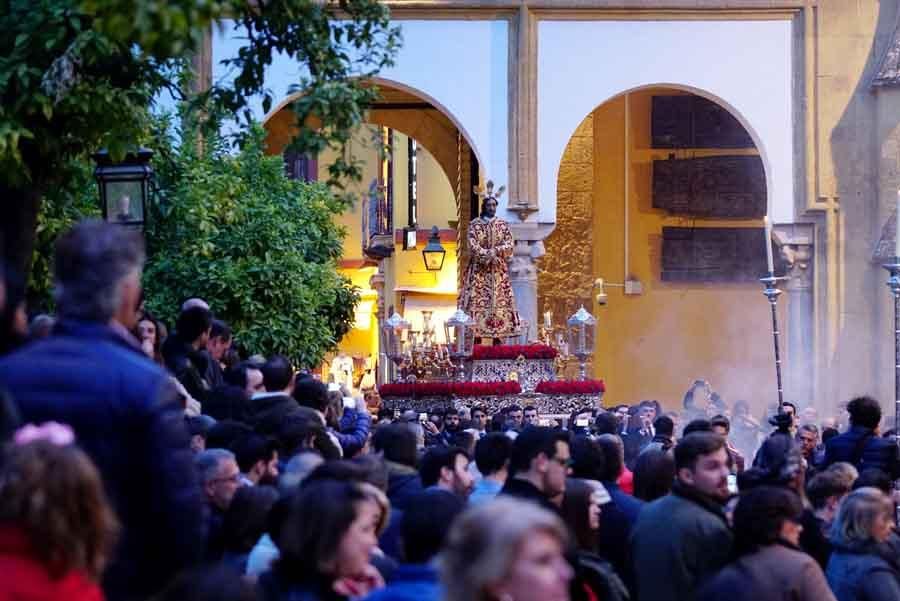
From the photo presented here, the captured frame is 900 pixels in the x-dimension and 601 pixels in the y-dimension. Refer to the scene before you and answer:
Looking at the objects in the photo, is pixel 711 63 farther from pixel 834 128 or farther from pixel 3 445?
pixel 3 445

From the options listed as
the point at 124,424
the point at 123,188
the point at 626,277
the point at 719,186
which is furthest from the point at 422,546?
the point at 626,277

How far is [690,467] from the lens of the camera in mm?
7590

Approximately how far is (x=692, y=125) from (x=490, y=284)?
399 inches

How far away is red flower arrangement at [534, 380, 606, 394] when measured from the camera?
871 inches

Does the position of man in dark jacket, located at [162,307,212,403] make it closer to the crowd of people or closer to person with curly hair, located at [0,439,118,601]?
the crowd of people

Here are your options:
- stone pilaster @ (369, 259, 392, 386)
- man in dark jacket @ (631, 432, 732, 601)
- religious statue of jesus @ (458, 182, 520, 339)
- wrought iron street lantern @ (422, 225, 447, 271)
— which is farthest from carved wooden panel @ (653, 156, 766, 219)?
man in dark jacket @ (631, 432, 732, 601)

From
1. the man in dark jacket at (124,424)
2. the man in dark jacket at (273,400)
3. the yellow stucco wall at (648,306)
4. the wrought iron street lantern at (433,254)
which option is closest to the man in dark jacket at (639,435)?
the man in dark jacket at (273,400)

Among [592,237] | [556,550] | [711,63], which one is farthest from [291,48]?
[592,237]

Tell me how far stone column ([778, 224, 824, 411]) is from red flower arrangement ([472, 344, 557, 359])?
263 inches

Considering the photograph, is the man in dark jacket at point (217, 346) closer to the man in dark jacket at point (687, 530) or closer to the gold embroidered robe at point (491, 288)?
the man in dark jacket at point (687, 530)

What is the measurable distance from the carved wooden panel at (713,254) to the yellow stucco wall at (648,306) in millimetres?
128

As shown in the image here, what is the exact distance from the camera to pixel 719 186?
3231 centimetres

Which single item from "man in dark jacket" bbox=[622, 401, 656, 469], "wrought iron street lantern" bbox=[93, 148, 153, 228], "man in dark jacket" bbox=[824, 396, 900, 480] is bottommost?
"man in dark jacket" bbox=[622, 401, 656, 469]

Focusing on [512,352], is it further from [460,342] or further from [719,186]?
[719,186]
